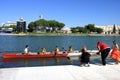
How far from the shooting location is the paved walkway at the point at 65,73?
14008 mm

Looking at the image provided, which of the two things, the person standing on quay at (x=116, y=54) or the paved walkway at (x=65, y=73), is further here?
the person standing on quay at (x=116, y=54)

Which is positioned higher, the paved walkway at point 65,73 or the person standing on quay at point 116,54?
the person standing on quay at point 116,54

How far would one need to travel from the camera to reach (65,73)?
15.1 m

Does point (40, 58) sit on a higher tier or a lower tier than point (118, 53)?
lower

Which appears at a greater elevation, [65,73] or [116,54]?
[116,54]

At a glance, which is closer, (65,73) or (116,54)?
(65,73)

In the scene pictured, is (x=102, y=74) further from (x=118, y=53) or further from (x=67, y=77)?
(x=118, y=53)

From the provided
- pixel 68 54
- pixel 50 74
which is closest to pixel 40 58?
pixel 68 54

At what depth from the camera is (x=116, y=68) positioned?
1661cm

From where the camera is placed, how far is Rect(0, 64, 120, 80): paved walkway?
14008mm

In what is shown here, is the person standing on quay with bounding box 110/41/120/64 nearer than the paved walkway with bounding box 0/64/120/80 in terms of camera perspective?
No

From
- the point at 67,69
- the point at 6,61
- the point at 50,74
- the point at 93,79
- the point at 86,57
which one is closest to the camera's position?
the point at 93,79

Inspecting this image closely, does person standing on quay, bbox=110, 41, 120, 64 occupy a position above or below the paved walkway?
above

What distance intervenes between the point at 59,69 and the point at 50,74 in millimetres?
1584
